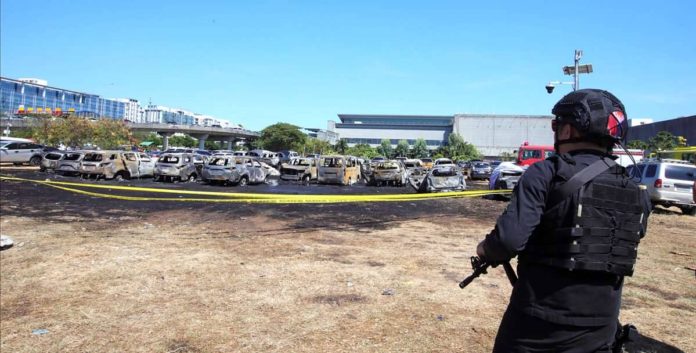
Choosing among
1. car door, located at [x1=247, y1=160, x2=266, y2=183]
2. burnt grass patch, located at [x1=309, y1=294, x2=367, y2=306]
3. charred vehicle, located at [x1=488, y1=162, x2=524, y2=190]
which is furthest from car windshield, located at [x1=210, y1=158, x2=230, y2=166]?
burnt grass patch, located at [x1=309, y1=294, x2=367, y2=306]

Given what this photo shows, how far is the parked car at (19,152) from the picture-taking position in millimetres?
30859

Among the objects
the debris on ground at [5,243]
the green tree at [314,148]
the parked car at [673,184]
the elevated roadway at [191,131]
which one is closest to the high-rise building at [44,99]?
the elevated roadway at [191,131]

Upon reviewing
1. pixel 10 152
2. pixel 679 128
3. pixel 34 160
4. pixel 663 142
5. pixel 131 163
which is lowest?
pixel 34 160

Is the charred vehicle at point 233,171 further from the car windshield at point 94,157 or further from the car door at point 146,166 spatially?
the car windshield at point 94,157

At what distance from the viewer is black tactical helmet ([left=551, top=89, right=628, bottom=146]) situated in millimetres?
2164

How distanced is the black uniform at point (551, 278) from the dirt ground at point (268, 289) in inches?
77.9

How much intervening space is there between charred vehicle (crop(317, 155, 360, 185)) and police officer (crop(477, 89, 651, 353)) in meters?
23.2

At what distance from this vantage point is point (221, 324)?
452 cm

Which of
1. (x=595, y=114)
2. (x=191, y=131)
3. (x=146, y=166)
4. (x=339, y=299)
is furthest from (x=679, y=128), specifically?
(x=191, y=131)

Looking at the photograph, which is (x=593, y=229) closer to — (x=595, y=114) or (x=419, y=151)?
(x=595, y=114)

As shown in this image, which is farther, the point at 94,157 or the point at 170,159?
the point at 170,159

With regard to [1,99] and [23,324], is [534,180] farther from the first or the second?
[1,99]

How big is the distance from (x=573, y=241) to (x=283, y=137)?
11399 cm

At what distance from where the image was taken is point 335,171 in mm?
25375
